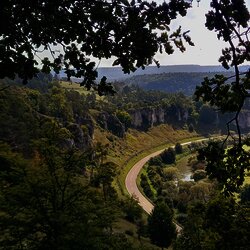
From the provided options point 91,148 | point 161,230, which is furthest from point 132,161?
point 91,148

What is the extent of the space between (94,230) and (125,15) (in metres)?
13.8

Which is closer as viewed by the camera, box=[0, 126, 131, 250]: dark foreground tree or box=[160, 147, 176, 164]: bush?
box=[0, 126, 131, 250]: dark foreground tree

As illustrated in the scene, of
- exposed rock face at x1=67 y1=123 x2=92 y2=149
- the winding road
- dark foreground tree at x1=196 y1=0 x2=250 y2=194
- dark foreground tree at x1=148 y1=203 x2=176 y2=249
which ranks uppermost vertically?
dark foreground tree at x1=196 y1=0 x2=250 y2=194

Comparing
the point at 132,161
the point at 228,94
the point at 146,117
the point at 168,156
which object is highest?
the point at 228,94

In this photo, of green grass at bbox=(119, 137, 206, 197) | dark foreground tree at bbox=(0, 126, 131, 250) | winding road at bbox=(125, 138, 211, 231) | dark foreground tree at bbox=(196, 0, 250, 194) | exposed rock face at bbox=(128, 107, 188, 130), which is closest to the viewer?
dark foreground tree at bbox=(196, 0, 250, 194)

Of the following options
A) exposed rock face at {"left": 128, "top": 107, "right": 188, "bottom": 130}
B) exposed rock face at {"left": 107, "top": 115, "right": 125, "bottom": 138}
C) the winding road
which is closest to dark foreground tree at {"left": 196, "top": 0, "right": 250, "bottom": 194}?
the winding road

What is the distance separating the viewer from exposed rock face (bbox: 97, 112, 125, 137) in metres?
150

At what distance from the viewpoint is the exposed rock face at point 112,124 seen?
14988cm

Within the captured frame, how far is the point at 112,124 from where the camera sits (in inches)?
6014

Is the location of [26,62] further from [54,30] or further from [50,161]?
[50,161]

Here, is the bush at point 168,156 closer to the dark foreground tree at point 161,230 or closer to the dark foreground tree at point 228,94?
the dark foreground tree at point 161,230

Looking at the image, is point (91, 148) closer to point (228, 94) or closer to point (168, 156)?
point (228, 94)

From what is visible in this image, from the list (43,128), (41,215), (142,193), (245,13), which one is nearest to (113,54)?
(245,13)

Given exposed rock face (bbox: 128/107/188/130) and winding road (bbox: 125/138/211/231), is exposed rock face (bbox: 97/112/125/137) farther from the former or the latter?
exposed rock face (bbox: 128/107/188/130)
